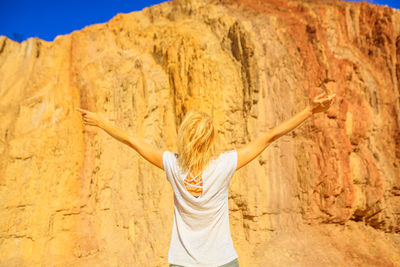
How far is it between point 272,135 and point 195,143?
1.68 feet

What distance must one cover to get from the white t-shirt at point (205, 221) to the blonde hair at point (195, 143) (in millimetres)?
50

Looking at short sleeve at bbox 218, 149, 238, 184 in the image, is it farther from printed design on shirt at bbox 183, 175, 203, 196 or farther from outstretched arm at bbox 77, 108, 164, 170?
outstretched arm at bbox 77, 108, 164, 170

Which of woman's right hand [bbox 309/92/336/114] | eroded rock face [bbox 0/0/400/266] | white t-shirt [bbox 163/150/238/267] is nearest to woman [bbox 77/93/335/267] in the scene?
white t-shirt [bbox 163/150/238/267]

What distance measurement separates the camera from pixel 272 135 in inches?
95.3

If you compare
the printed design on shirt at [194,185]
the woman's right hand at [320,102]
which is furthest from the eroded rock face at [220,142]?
the printed design on shirt at [194,185]

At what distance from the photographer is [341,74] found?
8828mm

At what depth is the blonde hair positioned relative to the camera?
224cm

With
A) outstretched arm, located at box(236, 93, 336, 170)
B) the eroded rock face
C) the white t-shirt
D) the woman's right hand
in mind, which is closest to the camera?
the white t-shirt

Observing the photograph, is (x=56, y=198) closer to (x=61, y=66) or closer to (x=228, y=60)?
(x=61, y=66)

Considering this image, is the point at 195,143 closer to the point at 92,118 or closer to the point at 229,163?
the point at 229,163

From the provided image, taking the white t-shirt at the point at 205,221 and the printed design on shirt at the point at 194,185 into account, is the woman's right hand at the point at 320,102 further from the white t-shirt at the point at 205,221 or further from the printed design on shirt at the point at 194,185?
the printed design on shirt at the point at 194,185

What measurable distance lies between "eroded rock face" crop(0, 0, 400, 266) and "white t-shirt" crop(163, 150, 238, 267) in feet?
16.1

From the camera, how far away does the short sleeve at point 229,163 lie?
7.56ft

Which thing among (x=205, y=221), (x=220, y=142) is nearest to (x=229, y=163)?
(x=205, y=221)
